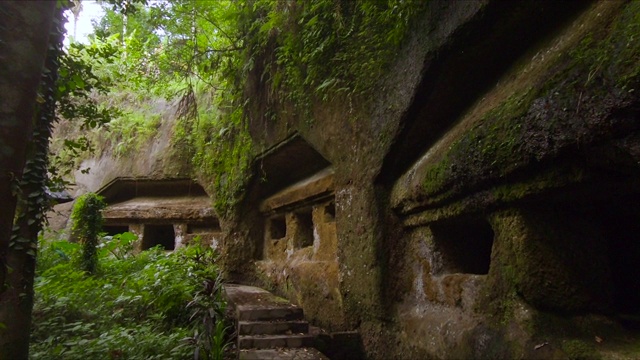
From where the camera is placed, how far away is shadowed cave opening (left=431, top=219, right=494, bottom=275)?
9.52ft

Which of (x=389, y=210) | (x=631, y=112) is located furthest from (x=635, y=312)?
(x=389, y=210)

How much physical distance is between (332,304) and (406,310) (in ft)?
3.40

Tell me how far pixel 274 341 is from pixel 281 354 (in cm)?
25

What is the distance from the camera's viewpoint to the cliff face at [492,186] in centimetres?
183

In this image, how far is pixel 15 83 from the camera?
153cm

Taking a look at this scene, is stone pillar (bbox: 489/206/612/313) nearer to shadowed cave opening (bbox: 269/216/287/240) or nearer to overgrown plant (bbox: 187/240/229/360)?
overgrown plant (bbox: 187/240/229/360)

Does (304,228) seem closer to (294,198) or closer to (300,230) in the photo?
(300,230)

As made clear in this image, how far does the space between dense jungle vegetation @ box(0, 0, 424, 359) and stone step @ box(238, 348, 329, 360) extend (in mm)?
686

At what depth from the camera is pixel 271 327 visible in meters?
3.49

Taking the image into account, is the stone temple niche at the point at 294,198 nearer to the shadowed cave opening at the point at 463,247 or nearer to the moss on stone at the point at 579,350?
the shadowed cave opening at the point at 463,247

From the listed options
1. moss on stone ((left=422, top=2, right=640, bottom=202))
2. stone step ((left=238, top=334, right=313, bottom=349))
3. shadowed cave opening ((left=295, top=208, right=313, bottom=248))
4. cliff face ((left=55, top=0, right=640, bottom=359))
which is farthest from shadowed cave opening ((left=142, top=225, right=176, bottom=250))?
moss on stone ((left=422, top=2, right=640, bottom=202))

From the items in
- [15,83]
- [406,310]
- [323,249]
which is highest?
[15,83]

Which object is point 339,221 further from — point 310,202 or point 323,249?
point 310,202

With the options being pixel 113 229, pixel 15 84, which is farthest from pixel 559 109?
pixel 113 229
